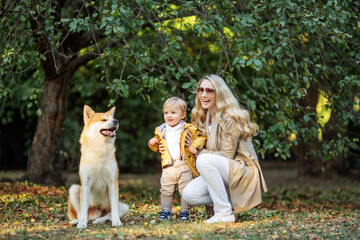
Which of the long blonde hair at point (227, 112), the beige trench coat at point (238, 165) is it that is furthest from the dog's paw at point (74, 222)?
the long blonde hair at point (227, 112)

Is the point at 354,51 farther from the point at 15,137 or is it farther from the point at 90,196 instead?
the point at 15,137

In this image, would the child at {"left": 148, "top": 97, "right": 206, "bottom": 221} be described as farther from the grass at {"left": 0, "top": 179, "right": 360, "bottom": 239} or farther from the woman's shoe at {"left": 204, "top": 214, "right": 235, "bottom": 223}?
the woman's shoe at {"left": 204, "top": 214, "right": 235, "bottom": 223}

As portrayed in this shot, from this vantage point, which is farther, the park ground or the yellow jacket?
the yellow jacket

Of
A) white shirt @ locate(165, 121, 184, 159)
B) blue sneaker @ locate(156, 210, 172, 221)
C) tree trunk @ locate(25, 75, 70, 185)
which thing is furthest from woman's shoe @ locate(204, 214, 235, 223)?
tree trunk @ locate(25, 75, 70, 185)

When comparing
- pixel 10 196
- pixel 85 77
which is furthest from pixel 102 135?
pixel 85 77

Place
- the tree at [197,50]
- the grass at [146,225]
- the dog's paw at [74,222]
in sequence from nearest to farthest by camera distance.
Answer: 1. the grass at [146,225]
2. the dog's paw at [74,222]
3. the tree at [197,50]

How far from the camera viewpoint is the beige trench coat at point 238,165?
527 centimetres

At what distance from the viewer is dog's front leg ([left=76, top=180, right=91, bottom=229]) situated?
482 centimetres

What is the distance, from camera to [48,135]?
9156 mm

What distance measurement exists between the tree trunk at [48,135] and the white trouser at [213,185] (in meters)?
4.73

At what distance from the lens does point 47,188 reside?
842cm

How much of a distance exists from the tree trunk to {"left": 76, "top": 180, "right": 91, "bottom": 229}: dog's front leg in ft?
14.9

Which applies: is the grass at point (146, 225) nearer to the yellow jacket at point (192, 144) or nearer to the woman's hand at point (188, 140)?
the yellow jacket at point (192, 144)

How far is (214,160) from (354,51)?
12.0 ft
